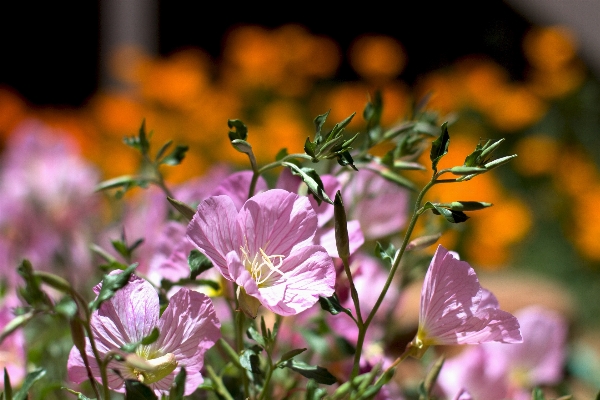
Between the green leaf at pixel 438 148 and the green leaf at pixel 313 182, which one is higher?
the green leaf at pixel 438 148

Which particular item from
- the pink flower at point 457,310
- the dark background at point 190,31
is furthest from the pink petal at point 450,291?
the dark background at point 190,31

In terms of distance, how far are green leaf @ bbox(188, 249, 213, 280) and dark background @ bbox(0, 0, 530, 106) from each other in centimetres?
344

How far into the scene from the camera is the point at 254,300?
1.36 ft

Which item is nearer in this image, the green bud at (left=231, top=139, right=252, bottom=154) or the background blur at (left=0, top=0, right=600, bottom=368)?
the green bud at (left=231, top=139, right=252, bottom=154)

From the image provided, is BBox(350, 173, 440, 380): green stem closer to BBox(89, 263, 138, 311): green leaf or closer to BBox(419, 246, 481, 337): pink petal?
BBox(419, 246, 481, 337): pink petal

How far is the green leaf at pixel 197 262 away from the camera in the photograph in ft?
→ 1.40

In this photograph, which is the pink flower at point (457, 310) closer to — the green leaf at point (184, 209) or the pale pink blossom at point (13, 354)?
the green leaf at point (184, 209)

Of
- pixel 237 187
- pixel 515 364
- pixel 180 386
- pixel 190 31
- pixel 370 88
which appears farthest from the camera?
pixel 190 31

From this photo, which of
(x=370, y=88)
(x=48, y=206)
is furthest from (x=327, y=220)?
(x=370, y=88)

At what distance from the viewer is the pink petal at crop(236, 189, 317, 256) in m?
0.43

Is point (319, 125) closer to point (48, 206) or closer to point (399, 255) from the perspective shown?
point (399, 255)

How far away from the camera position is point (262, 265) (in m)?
0.44

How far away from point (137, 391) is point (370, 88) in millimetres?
2998

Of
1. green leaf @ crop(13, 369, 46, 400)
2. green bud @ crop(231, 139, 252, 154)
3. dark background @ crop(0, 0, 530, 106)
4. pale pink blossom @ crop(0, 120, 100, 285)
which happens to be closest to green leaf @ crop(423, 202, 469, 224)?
green bud @ crop(231, 139, 252, 154)
